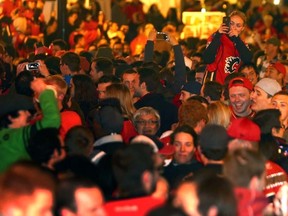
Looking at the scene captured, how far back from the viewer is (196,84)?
16438mm

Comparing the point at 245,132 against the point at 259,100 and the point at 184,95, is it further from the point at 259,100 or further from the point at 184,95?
the point at 184,95

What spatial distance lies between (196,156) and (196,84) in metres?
4.03

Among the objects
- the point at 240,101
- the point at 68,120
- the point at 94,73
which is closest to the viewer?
the point at 68,120

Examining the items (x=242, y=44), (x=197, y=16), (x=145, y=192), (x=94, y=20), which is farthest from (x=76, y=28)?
(x=145, y=192)

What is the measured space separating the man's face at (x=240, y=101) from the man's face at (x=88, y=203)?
610 centimetres

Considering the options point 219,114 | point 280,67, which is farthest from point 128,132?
point 280,67

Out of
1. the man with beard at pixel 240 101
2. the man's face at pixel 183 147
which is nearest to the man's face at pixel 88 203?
the man's face at pixel 183 147

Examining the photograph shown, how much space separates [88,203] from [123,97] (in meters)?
5.90

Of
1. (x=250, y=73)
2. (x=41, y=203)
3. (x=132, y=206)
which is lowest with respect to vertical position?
(x=250, y=73)

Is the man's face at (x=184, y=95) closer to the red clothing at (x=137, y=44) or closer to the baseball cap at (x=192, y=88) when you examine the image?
the baseball cap at (x=192, y=88)

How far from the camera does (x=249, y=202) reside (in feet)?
31.1

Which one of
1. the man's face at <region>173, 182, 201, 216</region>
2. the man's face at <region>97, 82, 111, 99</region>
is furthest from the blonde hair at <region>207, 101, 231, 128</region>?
the man's face at <region>173, 182, 201, 216</region>

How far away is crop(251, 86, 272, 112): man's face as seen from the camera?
49.2ft

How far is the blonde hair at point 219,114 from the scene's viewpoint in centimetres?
1386
